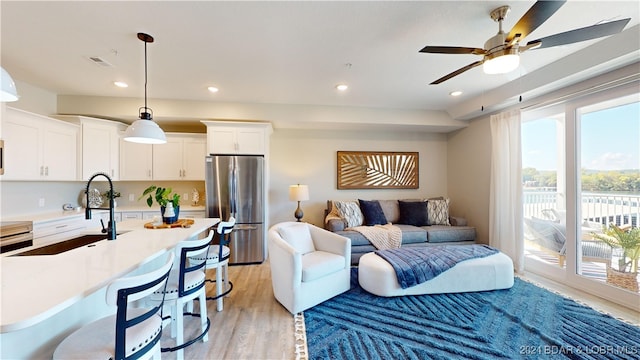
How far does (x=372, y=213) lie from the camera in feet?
14.2

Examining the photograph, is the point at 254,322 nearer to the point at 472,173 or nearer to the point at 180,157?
the point at 180,157

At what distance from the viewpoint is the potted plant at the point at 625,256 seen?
8.23 feet

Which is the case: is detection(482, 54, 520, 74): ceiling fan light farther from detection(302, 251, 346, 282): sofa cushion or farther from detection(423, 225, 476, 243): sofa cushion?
detection(423, 225, 476, 243): sofa cushion

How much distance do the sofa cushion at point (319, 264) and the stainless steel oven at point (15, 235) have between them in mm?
3012

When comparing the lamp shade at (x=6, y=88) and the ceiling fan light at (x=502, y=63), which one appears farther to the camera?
the ceiling fan light at (x=502, y=63)

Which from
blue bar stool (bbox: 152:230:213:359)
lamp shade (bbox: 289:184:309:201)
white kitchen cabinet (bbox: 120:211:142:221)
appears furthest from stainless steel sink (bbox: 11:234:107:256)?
lamp shade (bbox: 289:184:309:201)

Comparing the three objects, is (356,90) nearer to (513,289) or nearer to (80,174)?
(513,289)

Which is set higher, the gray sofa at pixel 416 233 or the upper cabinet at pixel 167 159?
the upper cabinet at pixel 167 159

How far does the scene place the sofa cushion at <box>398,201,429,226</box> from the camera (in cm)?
438

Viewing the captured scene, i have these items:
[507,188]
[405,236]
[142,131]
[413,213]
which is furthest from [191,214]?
[507,188]

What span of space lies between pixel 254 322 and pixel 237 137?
272 centimetres

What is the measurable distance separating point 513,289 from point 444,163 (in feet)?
9.49

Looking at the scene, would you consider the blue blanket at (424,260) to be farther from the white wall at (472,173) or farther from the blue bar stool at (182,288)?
the blue bar stool at (182,288)

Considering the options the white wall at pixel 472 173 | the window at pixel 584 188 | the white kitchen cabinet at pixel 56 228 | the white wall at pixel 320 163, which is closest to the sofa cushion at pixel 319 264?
the white wall at pixel 320 163
